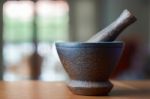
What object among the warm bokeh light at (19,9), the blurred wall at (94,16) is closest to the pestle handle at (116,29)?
the blurred wall at (94,16)

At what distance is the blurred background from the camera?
17.6 ft

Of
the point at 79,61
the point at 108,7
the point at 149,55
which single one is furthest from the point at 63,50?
the point at 108,7

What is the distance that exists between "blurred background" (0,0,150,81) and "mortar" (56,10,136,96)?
4398 millimetres

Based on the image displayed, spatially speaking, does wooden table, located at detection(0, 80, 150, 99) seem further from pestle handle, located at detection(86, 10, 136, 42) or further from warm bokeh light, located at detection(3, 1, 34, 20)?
warm bokeh light, located at detection(3, 1, 34, 20)

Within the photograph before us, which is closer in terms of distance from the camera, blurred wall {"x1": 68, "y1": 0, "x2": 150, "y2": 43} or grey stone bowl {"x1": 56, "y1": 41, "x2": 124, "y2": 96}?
grey stone bowl {"x1": 56, "y1": 41, "x2": 124, "y2": 96}

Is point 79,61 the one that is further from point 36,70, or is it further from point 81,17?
point 81,17

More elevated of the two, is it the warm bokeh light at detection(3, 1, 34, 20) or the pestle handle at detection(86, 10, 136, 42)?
the pestle handle at detection(86, 10, 136, 42)

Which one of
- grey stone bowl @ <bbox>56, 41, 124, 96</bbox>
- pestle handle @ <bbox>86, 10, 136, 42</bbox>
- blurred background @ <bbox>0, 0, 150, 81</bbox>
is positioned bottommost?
blurred background @ <bbox>0, 0, 150, 81</bbox>

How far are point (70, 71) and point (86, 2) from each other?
5124 millimetres

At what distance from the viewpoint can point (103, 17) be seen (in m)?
5.71

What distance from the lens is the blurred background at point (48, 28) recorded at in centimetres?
536

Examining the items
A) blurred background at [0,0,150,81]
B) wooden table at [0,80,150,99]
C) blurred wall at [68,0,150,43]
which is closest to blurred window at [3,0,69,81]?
blurred background at [0,0,150,81]

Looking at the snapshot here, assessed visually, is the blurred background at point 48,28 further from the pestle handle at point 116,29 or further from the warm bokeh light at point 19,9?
the pestle handle at point 116,29

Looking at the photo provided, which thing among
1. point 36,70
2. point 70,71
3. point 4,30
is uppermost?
point 70,71
